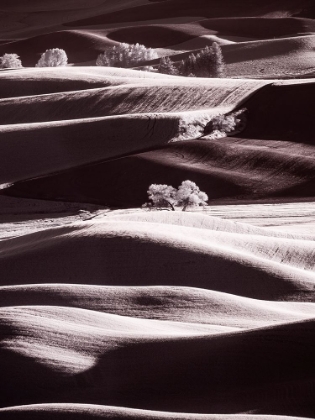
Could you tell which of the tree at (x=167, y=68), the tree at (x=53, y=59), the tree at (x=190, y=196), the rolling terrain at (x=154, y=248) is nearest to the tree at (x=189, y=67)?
the tree at (x=167, y=68)

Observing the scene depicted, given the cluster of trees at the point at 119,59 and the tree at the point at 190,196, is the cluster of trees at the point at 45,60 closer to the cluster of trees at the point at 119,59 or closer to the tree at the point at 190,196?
the cluster of trees at the point at 119,59

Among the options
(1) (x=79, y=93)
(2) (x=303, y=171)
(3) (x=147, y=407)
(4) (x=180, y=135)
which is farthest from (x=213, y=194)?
(3) (x=147, y=407)

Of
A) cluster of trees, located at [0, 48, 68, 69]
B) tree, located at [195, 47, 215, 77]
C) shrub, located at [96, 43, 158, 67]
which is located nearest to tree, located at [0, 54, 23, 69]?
cluster of trees, located at [0, 48, 68, 69]

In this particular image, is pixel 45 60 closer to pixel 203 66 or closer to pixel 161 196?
pixel 203 66

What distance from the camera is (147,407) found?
1296 centimetres

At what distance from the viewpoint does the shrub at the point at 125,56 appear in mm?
76188

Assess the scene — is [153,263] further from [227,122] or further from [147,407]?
[227,122]

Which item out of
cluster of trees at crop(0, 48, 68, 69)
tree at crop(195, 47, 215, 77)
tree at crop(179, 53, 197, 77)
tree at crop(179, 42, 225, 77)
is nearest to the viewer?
tree at crop(179, 42, 225, 77)

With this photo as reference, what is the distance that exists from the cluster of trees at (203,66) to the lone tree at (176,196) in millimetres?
29251

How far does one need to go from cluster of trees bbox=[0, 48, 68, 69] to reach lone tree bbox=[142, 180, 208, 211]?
4430 cm

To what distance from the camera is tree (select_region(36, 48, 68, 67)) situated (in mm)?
76688

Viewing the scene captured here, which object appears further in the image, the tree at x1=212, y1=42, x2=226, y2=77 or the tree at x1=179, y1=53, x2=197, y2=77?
the tree at x1=179, y1=53, x2=197, y2=77

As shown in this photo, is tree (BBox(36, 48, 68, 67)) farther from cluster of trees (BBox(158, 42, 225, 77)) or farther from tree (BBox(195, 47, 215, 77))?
tree (BBox(195, 47, 215, 77))

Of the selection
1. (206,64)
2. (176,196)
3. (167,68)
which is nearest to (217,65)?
(206,64)
